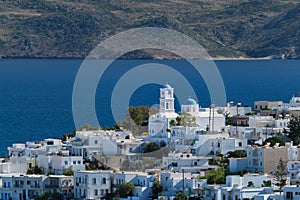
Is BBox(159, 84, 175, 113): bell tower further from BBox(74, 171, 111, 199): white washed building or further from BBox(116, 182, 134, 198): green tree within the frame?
BBox(116, 182, 134, 198): green tree

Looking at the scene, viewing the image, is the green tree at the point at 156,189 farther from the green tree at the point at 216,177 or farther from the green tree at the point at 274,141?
the green tree at the point at 274,141

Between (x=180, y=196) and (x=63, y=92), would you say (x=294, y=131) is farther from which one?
(x=63, y=92)

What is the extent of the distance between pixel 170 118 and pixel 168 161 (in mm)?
7604

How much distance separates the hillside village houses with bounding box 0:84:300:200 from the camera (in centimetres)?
4835

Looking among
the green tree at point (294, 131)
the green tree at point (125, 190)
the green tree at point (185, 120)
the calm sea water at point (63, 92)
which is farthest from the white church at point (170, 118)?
the green tree at point (125, 190)

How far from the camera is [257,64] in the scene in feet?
628

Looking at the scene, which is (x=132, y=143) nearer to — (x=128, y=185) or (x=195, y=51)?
(x=128, y=185)

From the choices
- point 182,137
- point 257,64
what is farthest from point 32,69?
point 182,137

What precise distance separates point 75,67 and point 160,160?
12364 cm

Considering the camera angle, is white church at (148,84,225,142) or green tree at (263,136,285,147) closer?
green tree at (263,136,285,147)

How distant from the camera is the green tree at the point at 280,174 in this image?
47.7 metres

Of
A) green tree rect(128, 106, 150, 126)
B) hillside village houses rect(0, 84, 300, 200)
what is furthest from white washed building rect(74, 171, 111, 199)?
green tree rect(128, 106, 150, 126)

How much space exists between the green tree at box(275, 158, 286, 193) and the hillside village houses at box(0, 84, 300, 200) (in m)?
0.12

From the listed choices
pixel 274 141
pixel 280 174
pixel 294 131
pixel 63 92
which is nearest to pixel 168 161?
pixel 274 141
